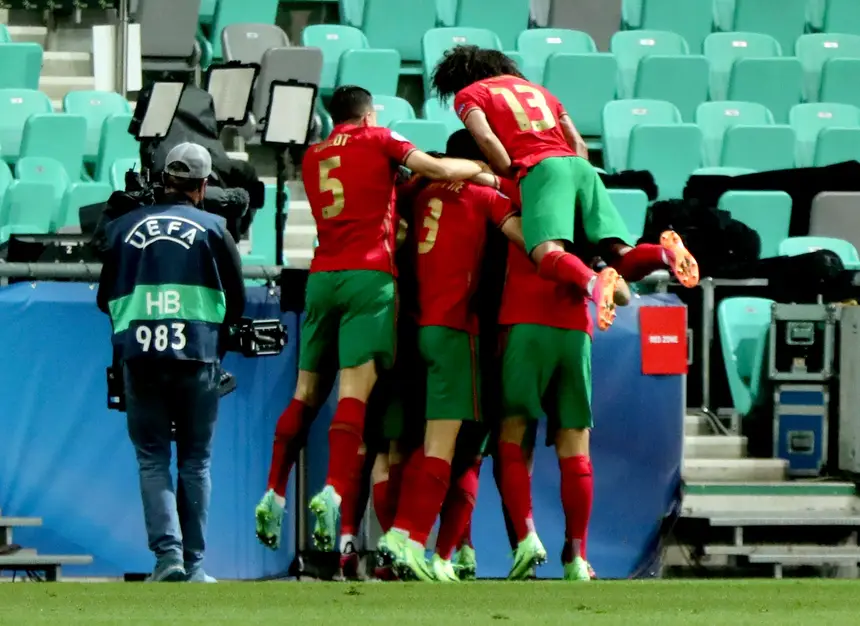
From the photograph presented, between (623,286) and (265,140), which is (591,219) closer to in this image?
(623,286)

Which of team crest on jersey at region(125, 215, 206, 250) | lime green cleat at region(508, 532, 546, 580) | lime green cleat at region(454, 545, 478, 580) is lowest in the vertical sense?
lime green cleat at region(454, 545, 478, 580)

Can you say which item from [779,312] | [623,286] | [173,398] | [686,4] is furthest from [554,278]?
[686,4]

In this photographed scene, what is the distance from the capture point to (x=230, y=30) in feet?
42.7

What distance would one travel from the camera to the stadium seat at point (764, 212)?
11.1 meters

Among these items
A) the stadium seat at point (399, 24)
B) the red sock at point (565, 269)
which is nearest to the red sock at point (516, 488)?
the red sock at point (565, 269)

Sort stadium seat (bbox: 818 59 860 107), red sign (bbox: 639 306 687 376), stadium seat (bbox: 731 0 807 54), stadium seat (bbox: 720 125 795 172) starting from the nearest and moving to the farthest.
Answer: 1. red sign (bbox: 639 306 687 376)
2. stadium seat (bbox: 720 125 795 172)
3. stadium seat (bbox: 818 59 860 107)
4. stadium seat (bbox: 731 0 807 54)

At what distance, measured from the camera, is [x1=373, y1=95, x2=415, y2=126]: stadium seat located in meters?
12.0

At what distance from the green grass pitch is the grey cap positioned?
157 cm

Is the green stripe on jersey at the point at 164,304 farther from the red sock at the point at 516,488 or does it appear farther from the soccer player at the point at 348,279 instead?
the red sock at the point at 516,488

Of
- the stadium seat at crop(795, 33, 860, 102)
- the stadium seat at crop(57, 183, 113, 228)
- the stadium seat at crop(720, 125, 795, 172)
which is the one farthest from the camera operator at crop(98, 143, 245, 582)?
the stadium seat at crop(795, 33, 860, 102)

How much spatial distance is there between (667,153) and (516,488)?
19.1 feet

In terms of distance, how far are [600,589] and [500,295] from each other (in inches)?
56.7

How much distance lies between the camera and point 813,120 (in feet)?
43.9

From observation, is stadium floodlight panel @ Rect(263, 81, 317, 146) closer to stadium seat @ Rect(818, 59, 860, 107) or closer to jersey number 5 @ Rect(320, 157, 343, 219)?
jersey number 5 @ Rect(320, 157, 343, 219)
